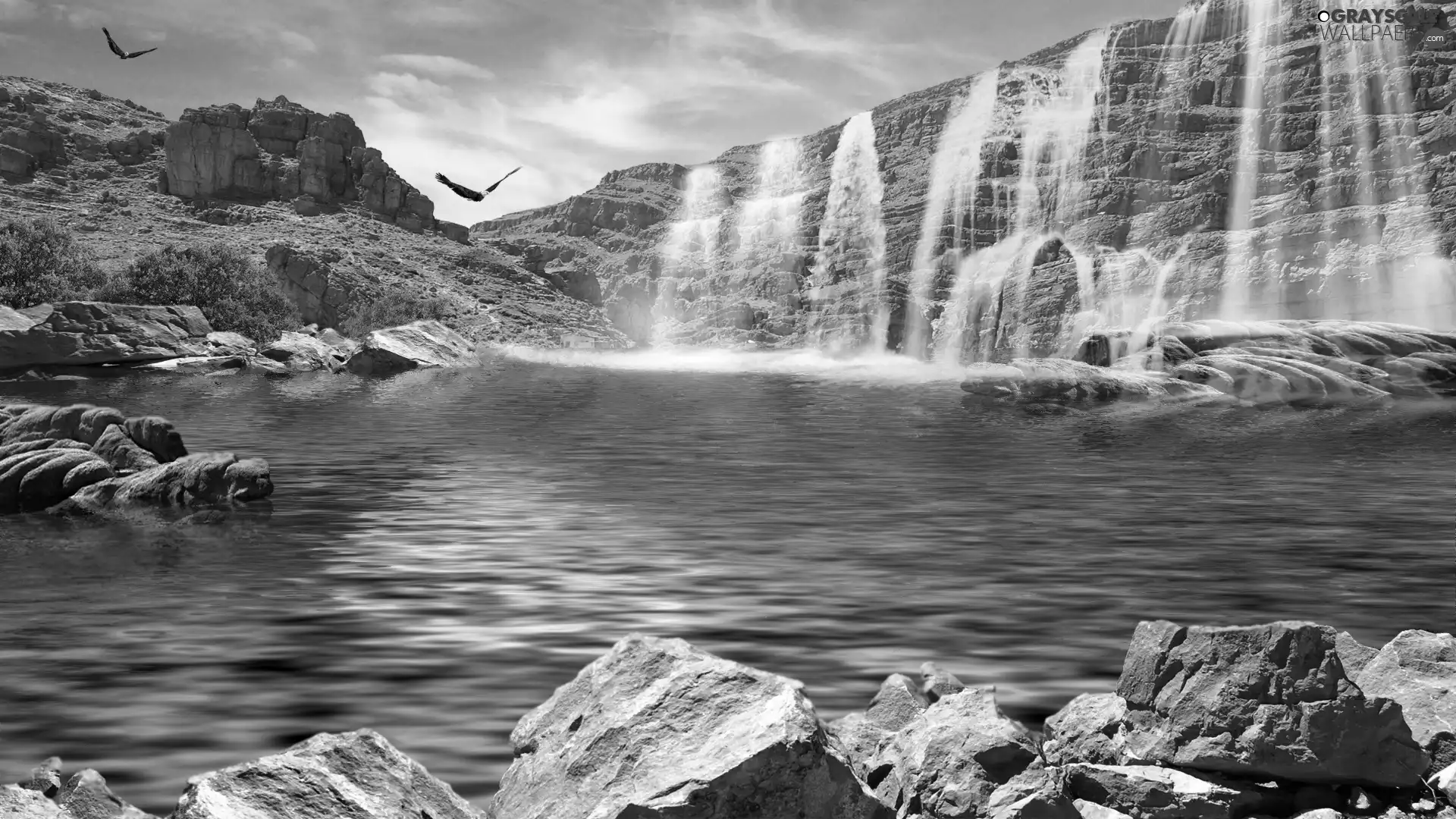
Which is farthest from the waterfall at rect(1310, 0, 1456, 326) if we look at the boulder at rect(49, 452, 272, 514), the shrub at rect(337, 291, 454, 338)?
the boulder at rect(49, 452, 272, 514)

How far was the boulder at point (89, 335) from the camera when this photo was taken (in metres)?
70.5

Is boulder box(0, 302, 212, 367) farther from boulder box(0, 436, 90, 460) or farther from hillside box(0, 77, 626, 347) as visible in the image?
hillside box(0, 77, 626, 347)

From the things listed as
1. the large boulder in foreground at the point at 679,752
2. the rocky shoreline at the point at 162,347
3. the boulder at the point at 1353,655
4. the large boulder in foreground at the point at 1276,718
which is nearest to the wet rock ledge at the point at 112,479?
the large boulder in foreground at the point at 679,752

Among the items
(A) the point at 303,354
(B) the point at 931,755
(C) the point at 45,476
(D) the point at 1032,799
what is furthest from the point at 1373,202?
(D) the point at 1032,799

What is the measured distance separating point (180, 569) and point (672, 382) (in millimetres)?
66237

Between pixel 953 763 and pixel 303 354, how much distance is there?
94840 mm

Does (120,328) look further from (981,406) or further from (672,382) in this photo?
(981,406)

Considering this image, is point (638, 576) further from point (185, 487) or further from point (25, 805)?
point (185, 487)

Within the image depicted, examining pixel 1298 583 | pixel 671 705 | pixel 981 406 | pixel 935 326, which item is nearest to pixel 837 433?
pixel 981 406

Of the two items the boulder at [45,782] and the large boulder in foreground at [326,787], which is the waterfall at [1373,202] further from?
the boulder at [45,782]

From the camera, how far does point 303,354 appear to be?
92812 mm

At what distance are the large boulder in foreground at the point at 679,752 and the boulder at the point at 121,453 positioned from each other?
21212mm

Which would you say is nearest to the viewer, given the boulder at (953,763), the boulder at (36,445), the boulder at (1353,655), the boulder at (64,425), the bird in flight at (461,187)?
the boulder at (953,763)

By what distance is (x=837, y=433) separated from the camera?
3922cm
